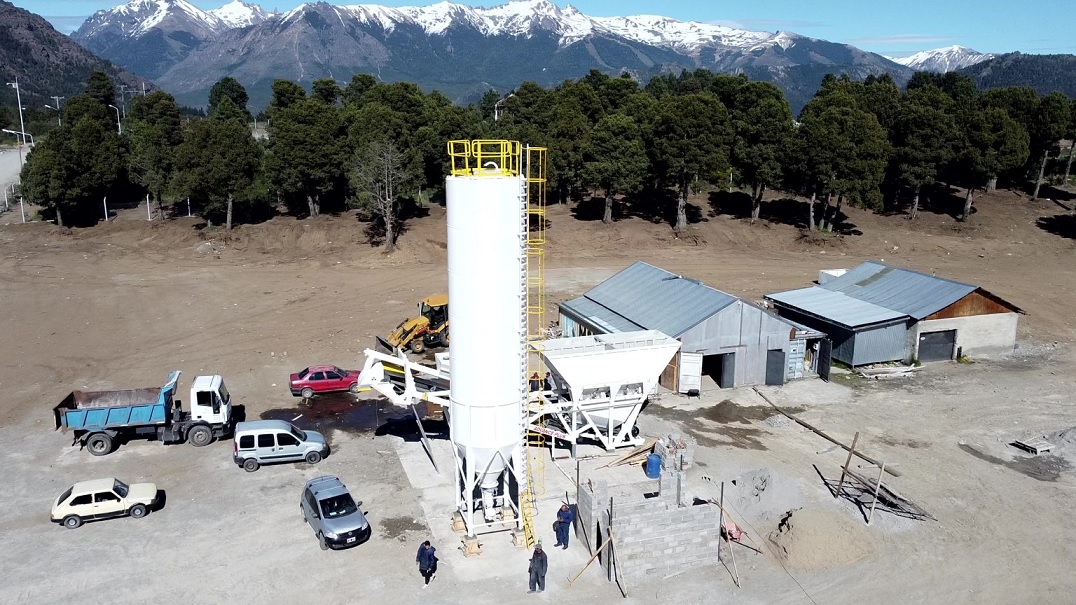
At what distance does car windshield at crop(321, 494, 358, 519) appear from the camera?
65.0 feet

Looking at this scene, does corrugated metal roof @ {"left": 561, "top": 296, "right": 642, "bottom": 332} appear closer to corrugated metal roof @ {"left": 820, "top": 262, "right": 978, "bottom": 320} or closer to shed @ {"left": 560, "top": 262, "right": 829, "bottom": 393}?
shed @ {"left": 560, "top": 262, "right": 829, "bottom": 393}

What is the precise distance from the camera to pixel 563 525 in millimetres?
19188

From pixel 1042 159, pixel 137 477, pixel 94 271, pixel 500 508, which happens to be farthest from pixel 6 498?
pixel 1042 159

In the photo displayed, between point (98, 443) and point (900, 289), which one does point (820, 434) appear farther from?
point (98, 443)

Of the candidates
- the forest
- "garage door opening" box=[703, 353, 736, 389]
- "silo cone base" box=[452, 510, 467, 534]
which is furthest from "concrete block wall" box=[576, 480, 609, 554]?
the forest

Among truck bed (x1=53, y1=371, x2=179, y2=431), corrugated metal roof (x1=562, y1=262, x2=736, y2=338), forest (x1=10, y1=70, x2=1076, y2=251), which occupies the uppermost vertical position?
forest (x1=10, y1=70, x2=1076, y2=251)

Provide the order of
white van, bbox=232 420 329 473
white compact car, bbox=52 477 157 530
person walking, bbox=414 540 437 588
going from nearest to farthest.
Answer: person walking, bbox=414 540 437 588 < white compact car, bbox=52 477 157 530 < white van, bbox=232 420 329 473

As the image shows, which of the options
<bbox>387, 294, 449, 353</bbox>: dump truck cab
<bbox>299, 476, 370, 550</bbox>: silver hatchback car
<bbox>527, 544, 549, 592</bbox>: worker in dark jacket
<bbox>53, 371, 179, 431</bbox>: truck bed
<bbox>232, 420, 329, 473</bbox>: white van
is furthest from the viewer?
<bbox>387, 294, 449, 353</bbox>: dump truck cab

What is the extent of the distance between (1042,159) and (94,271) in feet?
272

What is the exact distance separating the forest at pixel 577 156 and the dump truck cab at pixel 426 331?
20.6 m

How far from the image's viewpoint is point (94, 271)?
50531 mm

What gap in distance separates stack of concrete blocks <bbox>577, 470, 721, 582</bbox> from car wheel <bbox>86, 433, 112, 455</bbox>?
1646 centimetres

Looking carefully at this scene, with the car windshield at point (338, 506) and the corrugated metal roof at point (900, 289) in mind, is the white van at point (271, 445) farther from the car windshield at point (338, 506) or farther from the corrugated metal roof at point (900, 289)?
the corrugated metal roof at point (900, 289)

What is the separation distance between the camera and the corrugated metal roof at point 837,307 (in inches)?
1334
